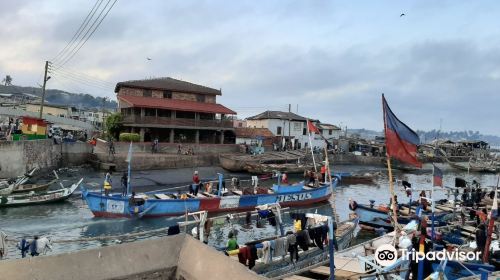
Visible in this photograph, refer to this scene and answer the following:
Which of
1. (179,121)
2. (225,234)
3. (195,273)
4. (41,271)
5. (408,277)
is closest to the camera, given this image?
(41,271)

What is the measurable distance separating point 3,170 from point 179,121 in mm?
23413

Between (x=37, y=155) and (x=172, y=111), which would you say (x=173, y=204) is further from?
(x=172, y=111)

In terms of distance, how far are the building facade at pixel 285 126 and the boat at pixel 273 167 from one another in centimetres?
1326

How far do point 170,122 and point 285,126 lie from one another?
935 inches

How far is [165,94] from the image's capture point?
57.5 metres

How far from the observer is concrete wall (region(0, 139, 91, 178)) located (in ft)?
114

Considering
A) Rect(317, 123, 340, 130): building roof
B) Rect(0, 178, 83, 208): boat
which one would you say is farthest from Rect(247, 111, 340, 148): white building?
Rect(0, 178, 83, 208): boat

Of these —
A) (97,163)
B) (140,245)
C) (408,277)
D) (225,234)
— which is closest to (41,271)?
(140,245)

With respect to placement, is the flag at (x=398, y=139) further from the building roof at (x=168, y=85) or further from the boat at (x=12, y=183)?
the building roof at (x=168, y=85)

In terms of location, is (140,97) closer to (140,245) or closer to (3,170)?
(3,170)

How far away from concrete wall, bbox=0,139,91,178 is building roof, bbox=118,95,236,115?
28.7 ft

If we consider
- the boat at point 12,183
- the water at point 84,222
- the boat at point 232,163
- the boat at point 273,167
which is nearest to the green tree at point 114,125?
the water at point 84,222

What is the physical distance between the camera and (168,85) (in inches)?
2303

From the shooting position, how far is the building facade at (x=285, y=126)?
229 ft
